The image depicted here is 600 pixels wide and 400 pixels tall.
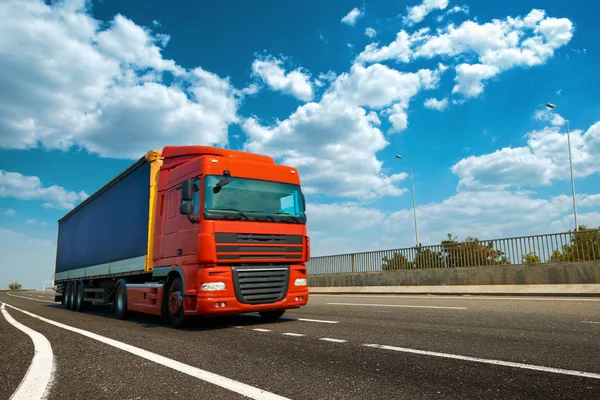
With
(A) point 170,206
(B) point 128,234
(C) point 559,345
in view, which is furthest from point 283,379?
(B) point 128,234

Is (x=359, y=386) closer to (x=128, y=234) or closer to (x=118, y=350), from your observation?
(x=118, y=350)

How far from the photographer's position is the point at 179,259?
341 inches

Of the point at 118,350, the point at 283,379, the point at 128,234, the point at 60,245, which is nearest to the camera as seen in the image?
the point at 283,379

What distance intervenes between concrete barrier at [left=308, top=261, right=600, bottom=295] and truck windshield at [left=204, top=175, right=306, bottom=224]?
8671 millimetres

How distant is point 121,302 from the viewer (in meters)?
11.5

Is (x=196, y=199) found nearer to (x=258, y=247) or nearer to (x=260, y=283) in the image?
(x=258, y=247)

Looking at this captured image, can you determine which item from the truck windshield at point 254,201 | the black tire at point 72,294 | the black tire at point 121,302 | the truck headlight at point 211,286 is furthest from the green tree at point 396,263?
the truck headlight at point 211,286

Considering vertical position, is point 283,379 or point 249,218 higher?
point 249,218

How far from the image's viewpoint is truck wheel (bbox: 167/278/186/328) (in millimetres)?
8555

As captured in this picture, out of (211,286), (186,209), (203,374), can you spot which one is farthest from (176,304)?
(203,374)

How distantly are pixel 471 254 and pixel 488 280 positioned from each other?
4.30ft

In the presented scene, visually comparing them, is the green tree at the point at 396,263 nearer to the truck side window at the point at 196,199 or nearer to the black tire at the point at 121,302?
the black tire at the point at 121,302

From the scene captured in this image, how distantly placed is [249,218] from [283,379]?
4.63 meters

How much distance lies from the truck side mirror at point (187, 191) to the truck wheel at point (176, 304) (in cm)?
158
